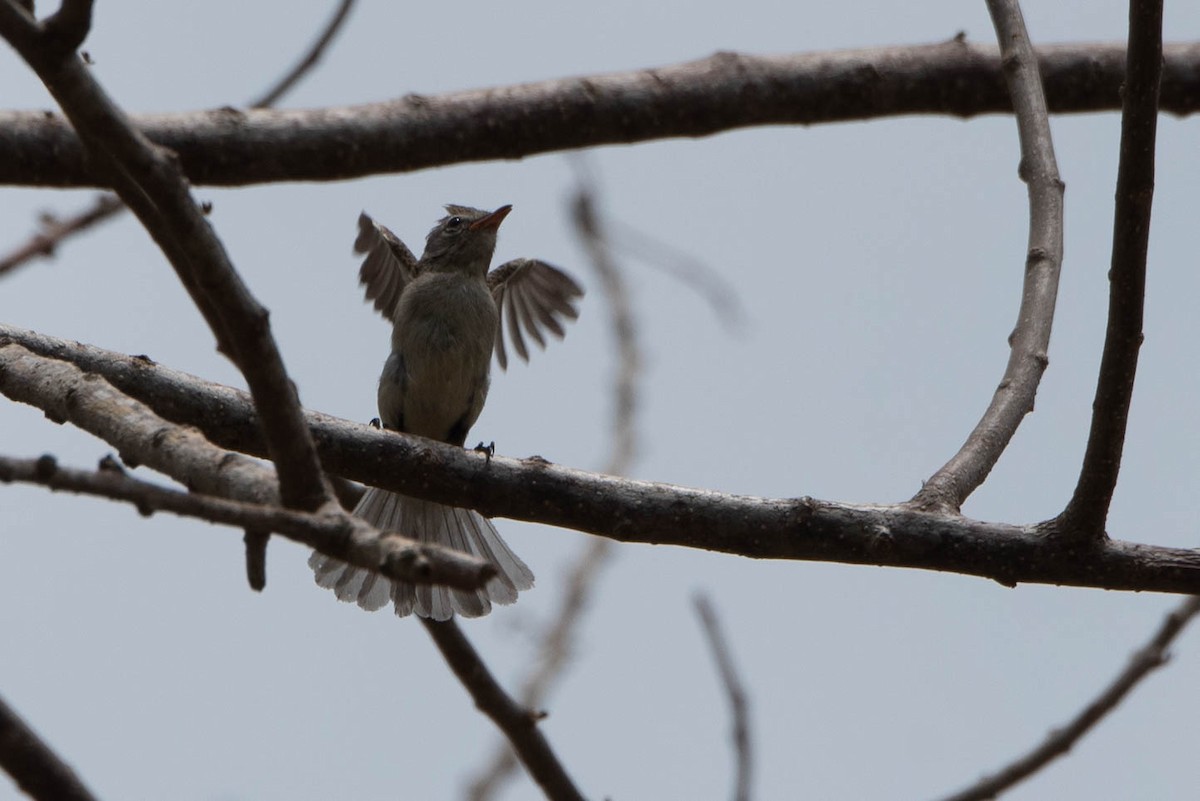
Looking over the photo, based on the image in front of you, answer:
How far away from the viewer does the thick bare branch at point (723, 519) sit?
3.49 m

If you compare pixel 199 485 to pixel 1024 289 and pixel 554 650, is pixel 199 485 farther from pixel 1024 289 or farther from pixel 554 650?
pixel 554 650

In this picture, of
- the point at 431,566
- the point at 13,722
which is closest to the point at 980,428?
the point at 431,566

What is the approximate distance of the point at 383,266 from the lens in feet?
25.7

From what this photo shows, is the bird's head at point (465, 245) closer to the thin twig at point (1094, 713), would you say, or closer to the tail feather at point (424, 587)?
the tail feather at point (424, 587)

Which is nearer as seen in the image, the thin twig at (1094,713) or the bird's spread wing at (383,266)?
the thin twig at (1094,713)

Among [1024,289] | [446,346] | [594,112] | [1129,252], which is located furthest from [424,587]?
[1129,252]

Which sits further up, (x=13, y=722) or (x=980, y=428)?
(x=980, y=428)

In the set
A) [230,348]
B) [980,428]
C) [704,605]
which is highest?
[980,428]

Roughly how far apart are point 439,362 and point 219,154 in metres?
2.14

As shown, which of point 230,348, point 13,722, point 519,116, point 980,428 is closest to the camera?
point 13,722

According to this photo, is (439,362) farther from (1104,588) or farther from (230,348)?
(230,348)

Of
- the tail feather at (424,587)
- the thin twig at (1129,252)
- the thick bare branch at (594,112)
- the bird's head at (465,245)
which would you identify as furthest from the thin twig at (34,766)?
the bird's head at (465,245)

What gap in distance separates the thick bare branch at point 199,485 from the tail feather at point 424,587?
64.8 inches

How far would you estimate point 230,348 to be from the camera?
240 cm
